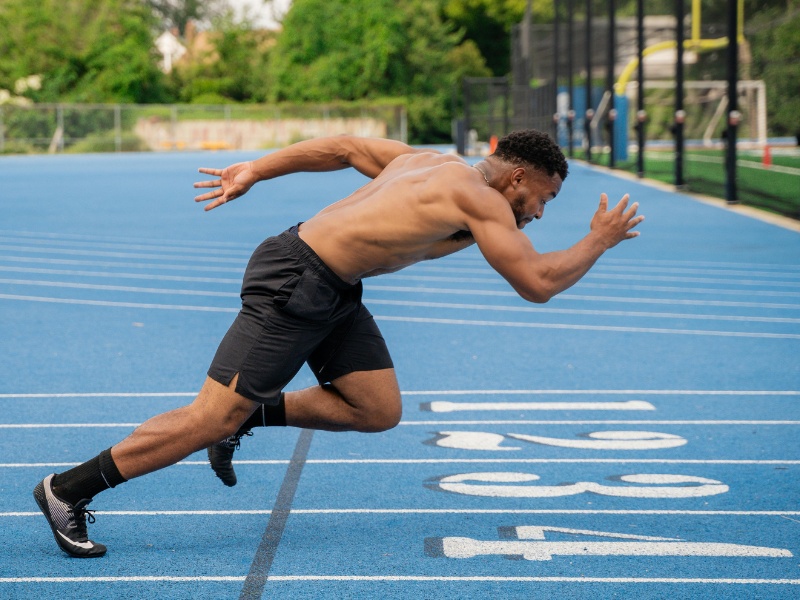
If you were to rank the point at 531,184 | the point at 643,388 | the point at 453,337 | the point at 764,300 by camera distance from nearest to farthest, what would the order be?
1. the point at 531,184
2. the point at 643,388
3. the point at 453,337
4. the point at 764,300

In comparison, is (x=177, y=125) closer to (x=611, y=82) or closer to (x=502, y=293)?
(x=611, y=82)

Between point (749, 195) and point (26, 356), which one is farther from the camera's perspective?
point (749, 195)

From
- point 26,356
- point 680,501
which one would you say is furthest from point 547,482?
point 26,356

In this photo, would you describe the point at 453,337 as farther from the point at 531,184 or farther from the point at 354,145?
the point at 531,184

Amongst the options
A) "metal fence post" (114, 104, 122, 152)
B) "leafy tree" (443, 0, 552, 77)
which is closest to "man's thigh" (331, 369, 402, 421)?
"metal fence post" (114, 104, 122, 152)

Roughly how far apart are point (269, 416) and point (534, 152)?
1.56 meters

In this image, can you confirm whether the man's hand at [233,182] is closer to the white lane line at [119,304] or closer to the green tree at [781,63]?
the white lane line at [119,304]

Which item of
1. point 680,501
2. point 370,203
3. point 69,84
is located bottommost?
point 680,501

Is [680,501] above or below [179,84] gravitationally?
below

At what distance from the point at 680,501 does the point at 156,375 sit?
4.00m

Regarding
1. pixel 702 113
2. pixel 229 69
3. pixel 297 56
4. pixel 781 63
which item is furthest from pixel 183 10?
pixel 781 63

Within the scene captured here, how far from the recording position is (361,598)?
4.03 metres

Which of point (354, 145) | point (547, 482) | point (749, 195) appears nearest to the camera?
point (354, 145)

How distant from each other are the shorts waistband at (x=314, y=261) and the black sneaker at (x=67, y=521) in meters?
1.21
